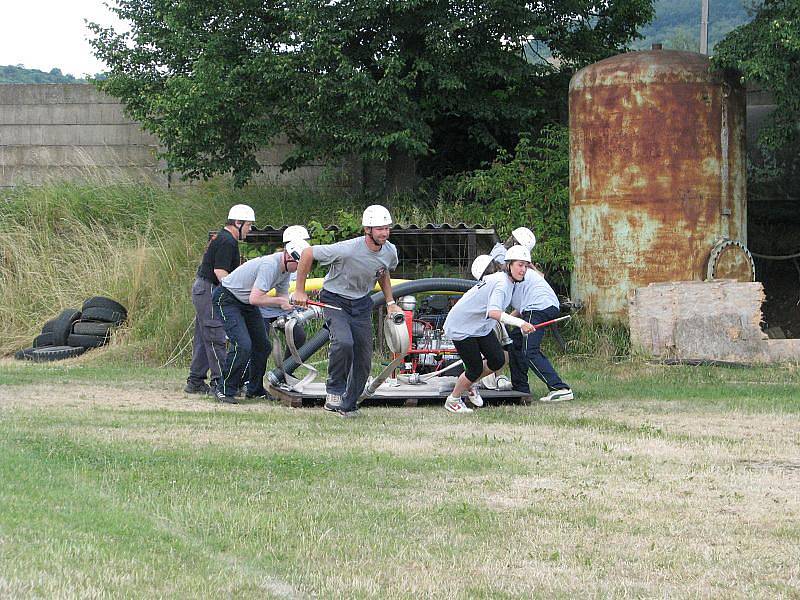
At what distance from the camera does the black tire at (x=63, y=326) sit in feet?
58.7

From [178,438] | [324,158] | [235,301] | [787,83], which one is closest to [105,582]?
[178,438]

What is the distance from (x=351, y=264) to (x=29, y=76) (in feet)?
125

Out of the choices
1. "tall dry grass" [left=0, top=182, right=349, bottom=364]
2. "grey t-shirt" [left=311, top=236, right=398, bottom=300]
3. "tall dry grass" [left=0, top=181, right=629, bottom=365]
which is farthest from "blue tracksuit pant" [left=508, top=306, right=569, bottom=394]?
"tall dry grass" [left=0, top=182, right=349, bottom=364]

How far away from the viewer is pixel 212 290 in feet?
41.7

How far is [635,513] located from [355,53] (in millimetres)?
14019

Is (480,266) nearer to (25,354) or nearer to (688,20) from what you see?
(25,354)

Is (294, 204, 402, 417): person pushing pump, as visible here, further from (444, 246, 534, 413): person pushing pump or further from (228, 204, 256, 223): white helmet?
(228, 204, 256, 223): white helmet

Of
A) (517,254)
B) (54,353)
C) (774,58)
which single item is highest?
(774,58)

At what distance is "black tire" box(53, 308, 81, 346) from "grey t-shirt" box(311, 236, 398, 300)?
8225mm

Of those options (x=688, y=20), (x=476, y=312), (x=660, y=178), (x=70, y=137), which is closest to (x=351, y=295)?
(x=476, y=312)

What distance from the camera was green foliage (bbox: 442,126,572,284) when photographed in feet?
60.2

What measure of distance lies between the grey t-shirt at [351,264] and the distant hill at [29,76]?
35601 millimetres

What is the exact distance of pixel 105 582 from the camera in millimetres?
5035

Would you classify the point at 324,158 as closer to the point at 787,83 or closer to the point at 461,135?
the point at 461,135
